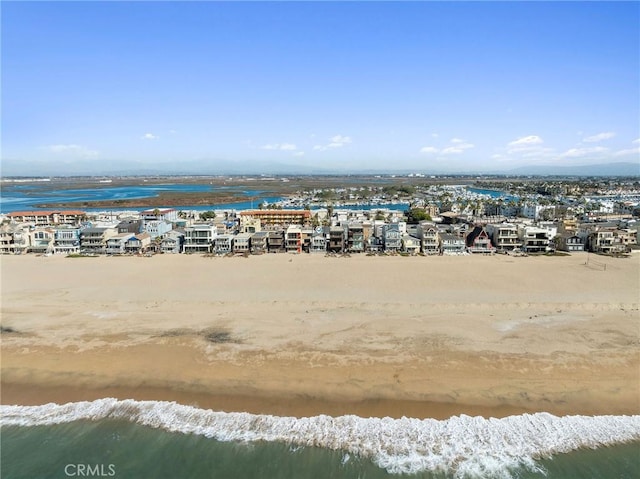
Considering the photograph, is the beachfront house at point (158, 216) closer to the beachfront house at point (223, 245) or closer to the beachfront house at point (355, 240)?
the beachfront house at point (223, 245)

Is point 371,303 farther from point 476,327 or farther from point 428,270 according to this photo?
point 428,270

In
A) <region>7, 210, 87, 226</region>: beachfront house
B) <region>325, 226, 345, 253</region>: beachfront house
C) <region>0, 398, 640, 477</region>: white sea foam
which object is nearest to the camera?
<region>0, 398, 640, 477</region>: white sea foam

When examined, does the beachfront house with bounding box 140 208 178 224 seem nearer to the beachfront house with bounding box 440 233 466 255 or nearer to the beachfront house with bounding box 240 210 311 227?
the beachfront house with bounding box 240 210 311 227

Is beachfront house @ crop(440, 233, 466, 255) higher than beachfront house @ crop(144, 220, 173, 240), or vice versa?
beachfront house @ crop(144, 220, 173, 240)

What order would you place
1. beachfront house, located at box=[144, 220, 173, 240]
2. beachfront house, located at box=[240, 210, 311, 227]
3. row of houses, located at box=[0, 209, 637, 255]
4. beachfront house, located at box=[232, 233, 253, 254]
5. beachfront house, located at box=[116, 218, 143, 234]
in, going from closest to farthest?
row of houses, located at box=[0, 209, 637, 255] < beachfront house, located at box=[232, 233, 253, 254] < beachfront house, located at box=[116, 218, 143, 234] < beachfront house, located at box=[144, 220, 173, 240] < beachfront house, located at box=[240, 210, 311, 227]

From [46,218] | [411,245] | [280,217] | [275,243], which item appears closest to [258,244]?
[275,243]

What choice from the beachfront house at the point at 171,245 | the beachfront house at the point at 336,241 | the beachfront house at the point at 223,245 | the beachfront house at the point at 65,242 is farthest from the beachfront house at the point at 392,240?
the beachfront house at the point at 65,242

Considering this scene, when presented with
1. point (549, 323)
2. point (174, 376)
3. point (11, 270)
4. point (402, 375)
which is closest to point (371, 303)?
point (402, 375)

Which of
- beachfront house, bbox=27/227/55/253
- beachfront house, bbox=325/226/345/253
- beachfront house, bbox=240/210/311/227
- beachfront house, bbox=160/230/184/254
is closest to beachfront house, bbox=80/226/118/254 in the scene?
beachfront house, bbox=27/227/55/253
